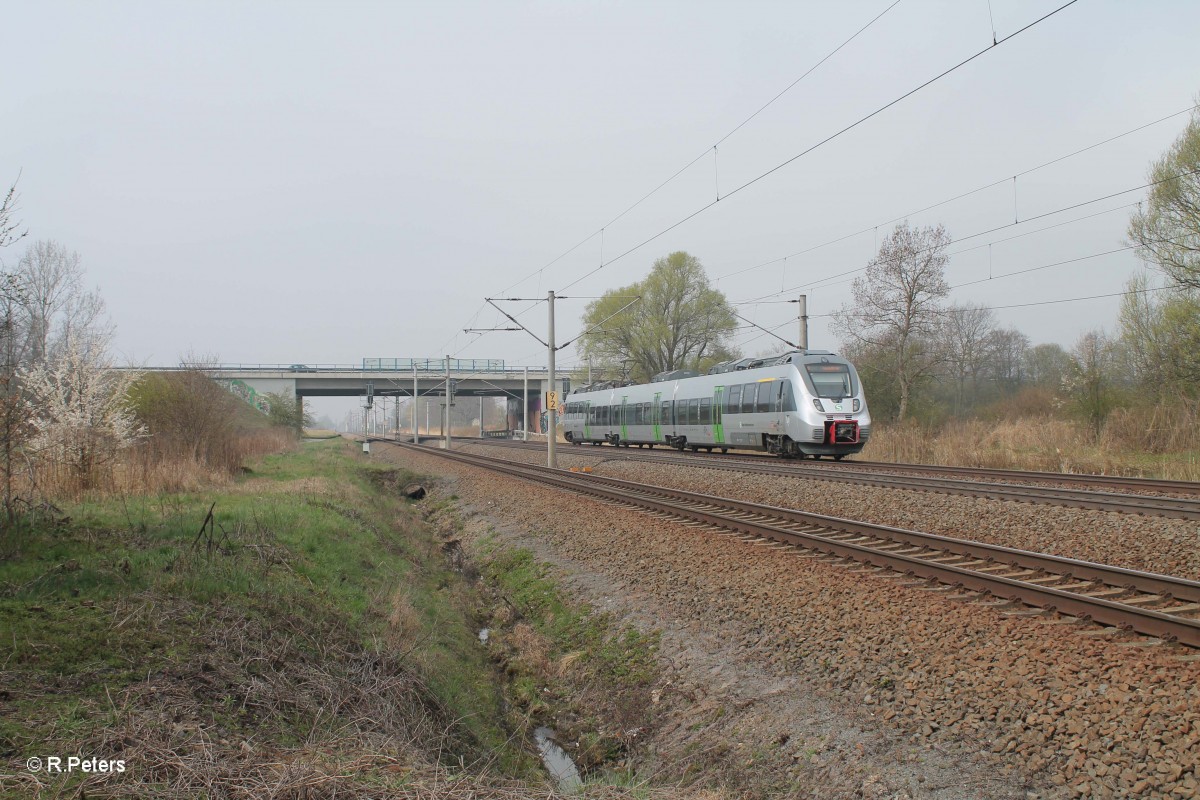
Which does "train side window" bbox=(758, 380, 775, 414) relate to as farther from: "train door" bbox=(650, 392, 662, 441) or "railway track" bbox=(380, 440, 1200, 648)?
"railway track" bbox=(380, 440, 1200, 648)

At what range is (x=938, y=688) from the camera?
503 centimetres

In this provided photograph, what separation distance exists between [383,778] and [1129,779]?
358cm

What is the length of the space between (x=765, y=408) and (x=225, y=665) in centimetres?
2113

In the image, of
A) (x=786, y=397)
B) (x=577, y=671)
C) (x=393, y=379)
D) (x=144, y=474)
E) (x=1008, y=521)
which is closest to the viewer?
(x=577, y=671)

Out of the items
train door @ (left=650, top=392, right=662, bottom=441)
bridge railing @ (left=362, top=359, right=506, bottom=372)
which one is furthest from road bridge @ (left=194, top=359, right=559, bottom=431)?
train door @ (left=650, top=392, right=662, bottom=441)

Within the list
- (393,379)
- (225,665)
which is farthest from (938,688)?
(393,379)

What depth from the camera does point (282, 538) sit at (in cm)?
1021

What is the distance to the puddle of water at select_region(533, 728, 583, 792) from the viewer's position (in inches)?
236

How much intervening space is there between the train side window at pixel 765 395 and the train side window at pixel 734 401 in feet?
4.48

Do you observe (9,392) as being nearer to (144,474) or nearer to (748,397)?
(144,474)

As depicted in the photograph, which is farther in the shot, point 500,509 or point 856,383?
point 856,383

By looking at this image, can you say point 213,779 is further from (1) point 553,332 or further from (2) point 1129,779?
(1) point 553,332

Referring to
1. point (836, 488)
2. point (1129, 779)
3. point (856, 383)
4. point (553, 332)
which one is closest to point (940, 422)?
point (856, 383)

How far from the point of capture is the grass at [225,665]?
345 cm
